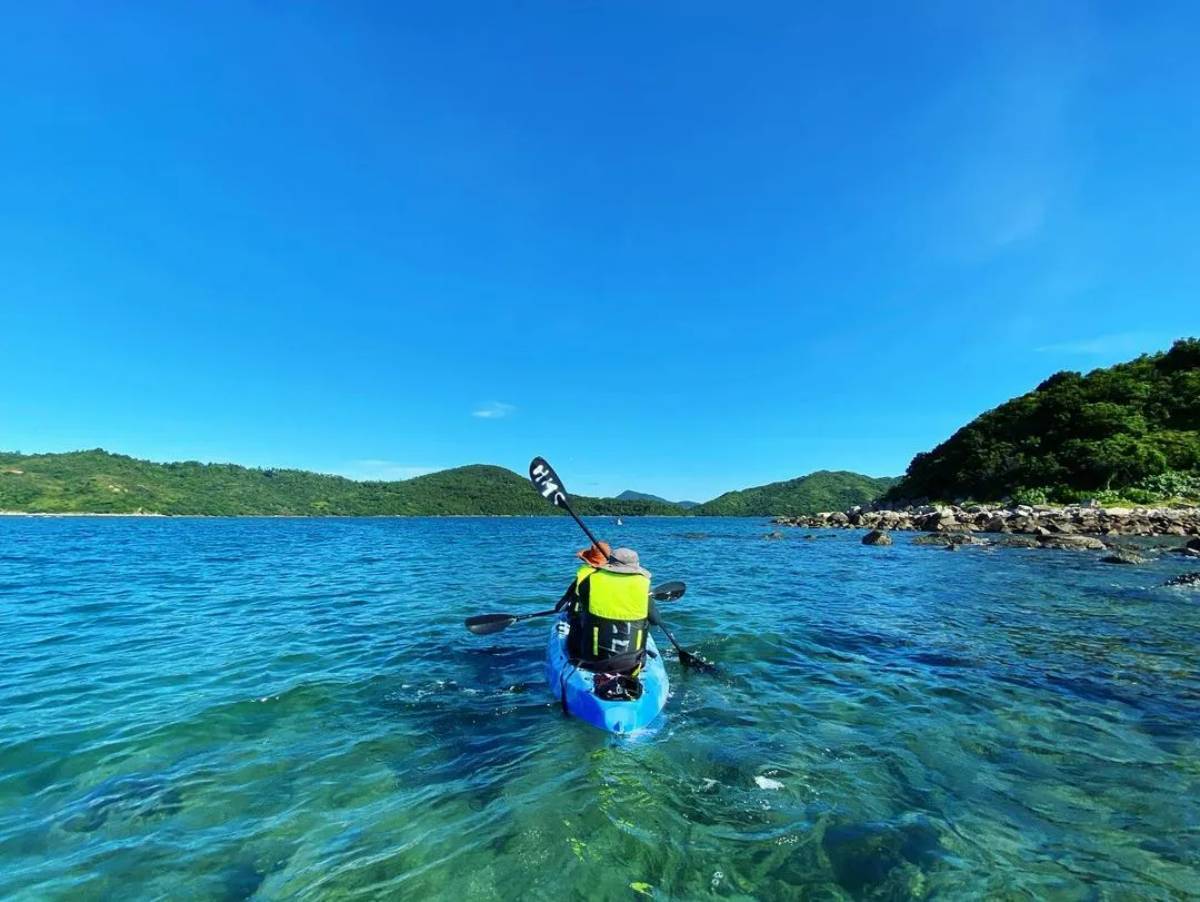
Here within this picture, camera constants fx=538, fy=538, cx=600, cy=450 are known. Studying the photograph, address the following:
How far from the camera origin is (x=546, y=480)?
11.8 meters

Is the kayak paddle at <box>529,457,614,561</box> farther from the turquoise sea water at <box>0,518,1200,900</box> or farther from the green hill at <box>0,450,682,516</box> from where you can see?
the green hill at <box>0,450,682,516</box>

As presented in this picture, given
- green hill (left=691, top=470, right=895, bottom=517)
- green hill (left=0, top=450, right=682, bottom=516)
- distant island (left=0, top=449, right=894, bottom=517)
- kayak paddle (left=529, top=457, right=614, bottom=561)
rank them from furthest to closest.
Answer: green hill (left=691, top=470, right=895, bottom=517), distant island (left=0, top=449, right=894, bottom=517), green hill (left=0, top=450, right=682, bottom=516), kayak paddle (left=529, top=457, right=614, bottom=561)

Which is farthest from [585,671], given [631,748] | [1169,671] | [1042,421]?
[1042,421]

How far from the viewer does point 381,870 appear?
443cm

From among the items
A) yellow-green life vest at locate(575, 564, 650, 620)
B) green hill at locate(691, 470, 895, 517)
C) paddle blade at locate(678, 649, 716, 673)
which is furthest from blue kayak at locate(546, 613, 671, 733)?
green hill at locate(691, 470, 895, 517)

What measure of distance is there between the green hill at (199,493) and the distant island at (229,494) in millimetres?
194

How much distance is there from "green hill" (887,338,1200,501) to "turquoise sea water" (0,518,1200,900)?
49.8 meters

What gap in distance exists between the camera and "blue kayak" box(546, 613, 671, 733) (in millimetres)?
7031

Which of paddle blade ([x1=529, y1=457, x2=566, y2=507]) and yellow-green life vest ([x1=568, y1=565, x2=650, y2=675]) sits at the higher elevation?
paddle blade ([x1=529, y1=457, x2=566, y2=507])

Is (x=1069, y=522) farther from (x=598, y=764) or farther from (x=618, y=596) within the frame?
(x=598, y=764)

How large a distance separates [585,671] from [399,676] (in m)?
4.36

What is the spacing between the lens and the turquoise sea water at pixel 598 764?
14.4 feet

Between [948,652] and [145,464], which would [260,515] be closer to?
[145,464]

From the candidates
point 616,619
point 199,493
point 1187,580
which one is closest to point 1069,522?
point 1187,580
